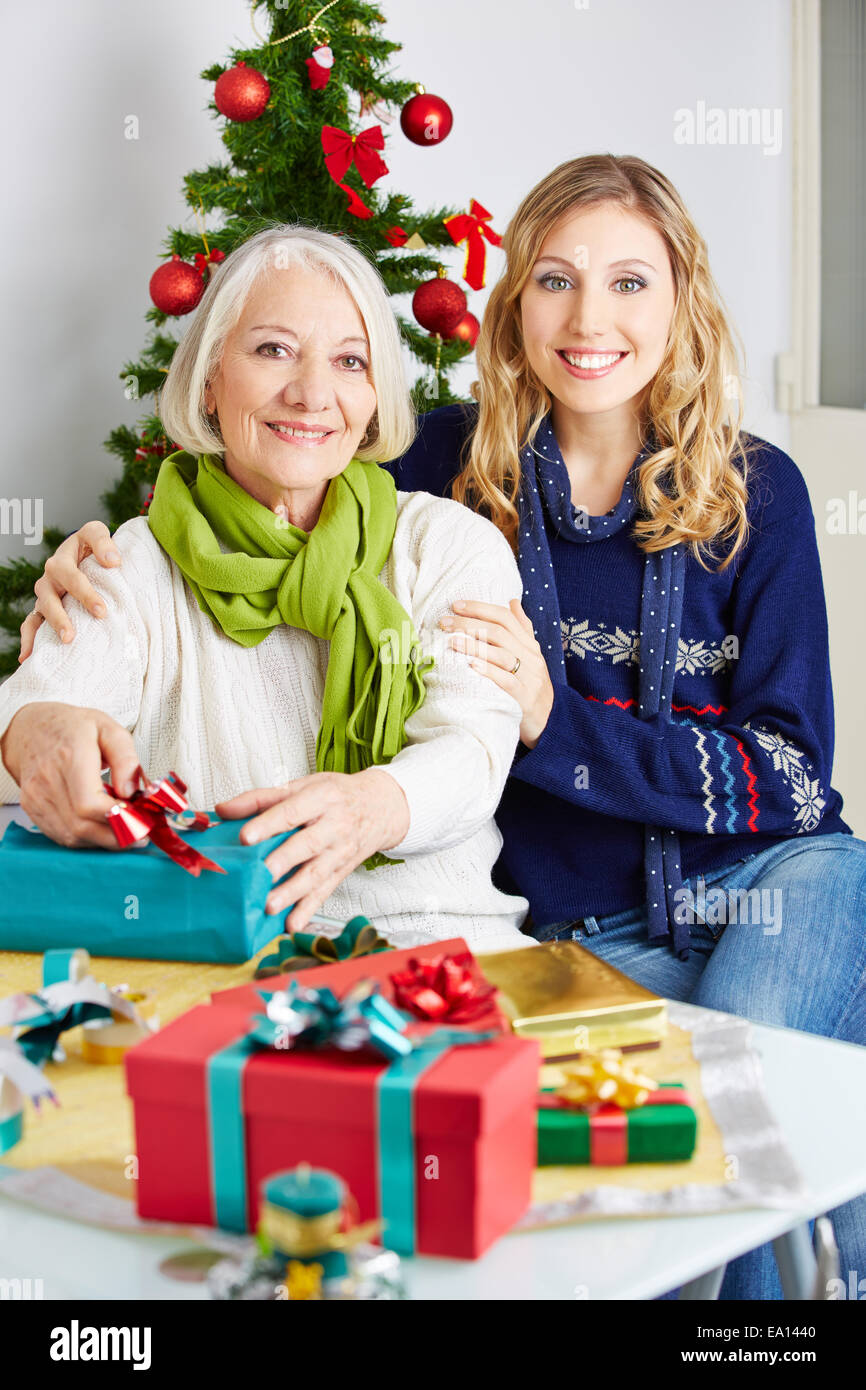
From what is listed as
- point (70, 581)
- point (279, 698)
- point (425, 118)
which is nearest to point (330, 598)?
point (279, 698)

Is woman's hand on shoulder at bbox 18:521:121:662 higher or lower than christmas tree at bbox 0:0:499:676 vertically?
lower

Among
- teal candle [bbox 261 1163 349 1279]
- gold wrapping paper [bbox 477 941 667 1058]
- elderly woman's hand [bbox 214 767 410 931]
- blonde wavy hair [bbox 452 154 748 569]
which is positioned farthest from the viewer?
blonde wavy hair [bbox 452 154 748 569]

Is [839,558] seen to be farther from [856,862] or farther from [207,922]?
[207,922]

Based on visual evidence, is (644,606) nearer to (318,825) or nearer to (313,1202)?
(318,825)

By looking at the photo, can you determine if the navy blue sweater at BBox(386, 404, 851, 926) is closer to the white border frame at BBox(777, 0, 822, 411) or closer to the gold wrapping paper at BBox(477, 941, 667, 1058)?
the gold wrapping paper at BBox(477, 941, 667, 1058)

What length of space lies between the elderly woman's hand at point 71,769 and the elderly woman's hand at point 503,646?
1.53ft

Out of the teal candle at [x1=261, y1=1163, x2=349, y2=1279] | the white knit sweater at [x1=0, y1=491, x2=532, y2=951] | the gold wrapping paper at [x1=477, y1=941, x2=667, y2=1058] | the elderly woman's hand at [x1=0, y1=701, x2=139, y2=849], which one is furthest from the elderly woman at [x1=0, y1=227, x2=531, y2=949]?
the teal candle at [x1=261, y1=1163, x2=349, y2=1279]

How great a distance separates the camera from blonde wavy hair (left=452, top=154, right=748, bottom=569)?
1.93 metres

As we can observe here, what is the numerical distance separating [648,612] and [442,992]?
1076mm

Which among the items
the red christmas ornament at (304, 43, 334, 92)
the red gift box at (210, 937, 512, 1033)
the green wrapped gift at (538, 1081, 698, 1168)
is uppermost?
the red christmas ornament at (304, 43, 334, 92)

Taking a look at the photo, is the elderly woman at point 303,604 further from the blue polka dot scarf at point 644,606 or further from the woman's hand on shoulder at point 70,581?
the blue polka dot scarf at point 644,606

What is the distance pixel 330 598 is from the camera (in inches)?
63.2
